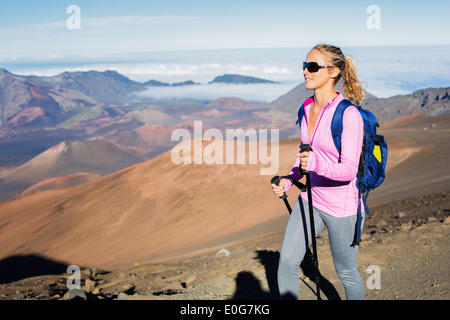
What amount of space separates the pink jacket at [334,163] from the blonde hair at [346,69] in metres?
0.12

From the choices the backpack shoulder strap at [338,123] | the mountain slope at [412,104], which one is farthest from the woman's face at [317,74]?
the mountain slope at [412,104]

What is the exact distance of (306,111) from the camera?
2928 millimetres

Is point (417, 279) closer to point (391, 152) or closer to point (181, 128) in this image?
point (391, 152)

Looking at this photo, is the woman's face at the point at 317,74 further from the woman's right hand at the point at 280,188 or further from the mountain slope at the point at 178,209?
the mountain slope at the point at 178,209

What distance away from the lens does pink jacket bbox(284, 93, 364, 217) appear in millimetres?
2473

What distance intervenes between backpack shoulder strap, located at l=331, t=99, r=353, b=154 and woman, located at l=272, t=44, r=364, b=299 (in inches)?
1.0

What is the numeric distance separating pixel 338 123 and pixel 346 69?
448mm

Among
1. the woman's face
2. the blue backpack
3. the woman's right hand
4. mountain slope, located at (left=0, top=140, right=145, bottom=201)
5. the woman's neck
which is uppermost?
the woman's face

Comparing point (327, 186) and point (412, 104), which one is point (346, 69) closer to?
point (327, 186)

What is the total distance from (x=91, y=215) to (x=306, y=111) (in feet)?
60.6

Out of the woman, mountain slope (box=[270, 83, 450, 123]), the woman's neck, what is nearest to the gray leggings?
the woman

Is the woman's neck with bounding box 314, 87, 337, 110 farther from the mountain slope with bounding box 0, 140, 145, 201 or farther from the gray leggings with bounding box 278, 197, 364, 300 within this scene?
the mountain slope with bounding box 0, 140, 145, 201

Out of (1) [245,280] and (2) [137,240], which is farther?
(2) [137,240]

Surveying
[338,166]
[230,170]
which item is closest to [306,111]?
[338,166]
